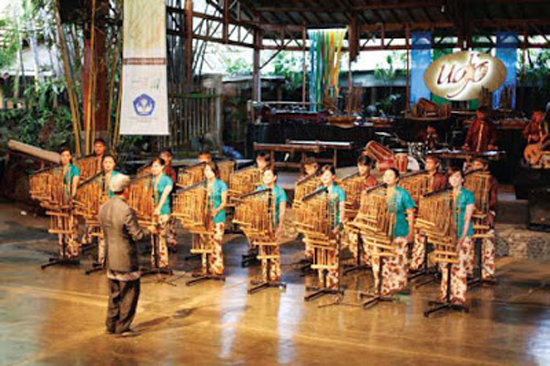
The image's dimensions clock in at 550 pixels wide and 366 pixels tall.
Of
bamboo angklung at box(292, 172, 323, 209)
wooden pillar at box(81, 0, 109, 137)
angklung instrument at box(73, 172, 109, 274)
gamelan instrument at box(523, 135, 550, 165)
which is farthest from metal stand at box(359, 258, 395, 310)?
wooden pillar at box(81, 0, 109, 137)

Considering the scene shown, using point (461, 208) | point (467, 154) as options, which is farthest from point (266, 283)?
point (467, 154)

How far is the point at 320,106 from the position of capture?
21297 millimetres

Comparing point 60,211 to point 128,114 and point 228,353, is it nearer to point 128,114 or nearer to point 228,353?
point 128,114

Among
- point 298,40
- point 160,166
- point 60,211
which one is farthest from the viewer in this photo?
point 298,40

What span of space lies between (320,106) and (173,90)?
447 centimetres

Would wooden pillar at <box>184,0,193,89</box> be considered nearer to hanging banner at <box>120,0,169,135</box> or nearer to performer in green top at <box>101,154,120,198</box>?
hanging banner at <box>120,0,169,135</box>

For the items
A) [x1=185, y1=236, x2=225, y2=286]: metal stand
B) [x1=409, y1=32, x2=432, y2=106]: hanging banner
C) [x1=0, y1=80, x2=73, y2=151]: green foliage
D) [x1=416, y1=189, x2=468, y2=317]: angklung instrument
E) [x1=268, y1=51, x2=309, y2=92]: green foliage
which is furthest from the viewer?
[x1=268, y1=51, x2=309, y2=92]: green foliage

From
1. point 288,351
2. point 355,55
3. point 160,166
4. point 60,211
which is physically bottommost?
point 288,351

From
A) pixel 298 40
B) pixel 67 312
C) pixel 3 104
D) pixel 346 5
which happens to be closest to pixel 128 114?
pixel 67 312

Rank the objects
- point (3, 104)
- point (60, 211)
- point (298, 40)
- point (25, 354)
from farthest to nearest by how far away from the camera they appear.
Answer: point (298, 40) < point (3, 104) < point (60, 211) < point (25, 354)

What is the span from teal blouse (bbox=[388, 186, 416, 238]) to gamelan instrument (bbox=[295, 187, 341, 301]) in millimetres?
655

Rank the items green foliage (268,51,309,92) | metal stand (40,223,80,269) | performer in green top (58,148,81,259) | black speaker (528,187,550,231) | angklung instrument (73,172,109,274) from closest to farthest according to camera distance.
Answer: angklung instrument (73,172,109,274), performer in green top (58,148,81,259), metal stand (40,223,80,269), black speaker (528,187,550,231), green foliage (268,51,309,92)

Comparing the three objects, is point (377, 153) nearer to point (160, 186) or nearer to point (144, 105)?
point (144, 105)

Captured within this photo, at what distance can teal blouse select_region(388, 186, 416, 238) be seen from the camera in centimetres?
872
